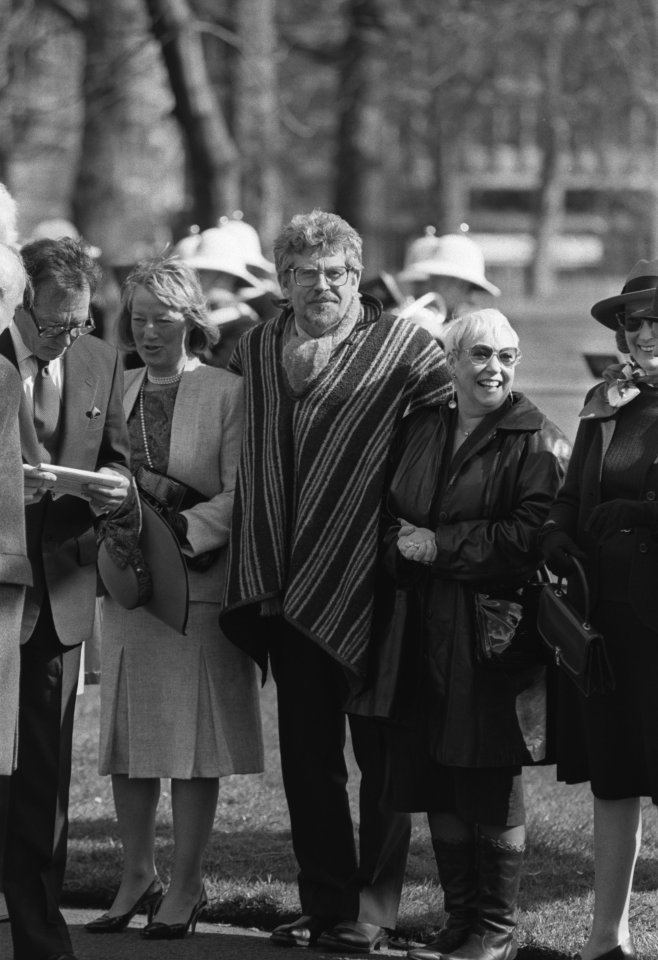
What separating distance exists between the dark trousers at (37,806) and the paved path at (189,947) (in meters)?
0.39

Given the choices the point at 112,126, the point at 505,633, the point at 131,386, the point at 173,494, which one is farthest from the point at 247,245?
the point at 112,126

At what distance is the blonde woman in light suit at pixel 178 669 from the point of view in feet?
17.1

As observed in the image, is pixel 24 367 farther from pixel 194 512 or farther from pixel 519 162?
pixel 519 162

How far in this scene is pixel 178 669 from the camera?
206 inches

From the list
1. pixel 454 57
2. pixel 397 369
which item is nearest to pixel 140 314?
pixel 397 369

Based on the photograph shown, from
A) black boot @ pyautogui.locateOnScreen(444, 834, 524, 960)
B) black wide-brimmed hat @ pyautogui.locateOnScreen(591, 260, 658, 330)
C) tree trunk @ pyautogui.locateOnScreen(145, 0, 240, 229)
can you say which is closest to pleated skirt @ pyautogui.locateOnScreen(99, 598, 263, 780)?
black boot @ pyautogui.locateOnScreen(444, 834, 524, 960)

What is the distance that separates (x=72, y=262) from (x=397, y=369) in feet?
3.43

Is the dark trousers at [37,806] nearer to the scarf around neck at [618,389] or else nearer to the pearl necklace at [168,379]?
the pearl necklace at [168,379]

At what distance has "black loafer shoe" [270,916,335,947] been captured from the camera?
5.02 m

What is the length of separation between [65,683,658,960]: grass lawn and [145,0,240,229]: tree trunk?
29.1 feet

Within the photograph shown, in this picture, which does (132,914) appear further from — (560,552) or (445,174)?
(445,174)

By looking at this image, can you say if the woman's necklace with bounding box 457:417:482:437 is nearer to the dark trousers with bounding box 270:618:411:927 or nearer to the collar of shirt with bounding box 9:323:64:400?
the dark trousers with bounding box 270:618:411:927

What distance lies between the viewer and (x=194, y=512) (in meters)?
5.16

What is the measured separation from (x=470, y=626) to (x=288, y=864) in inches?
59.1
